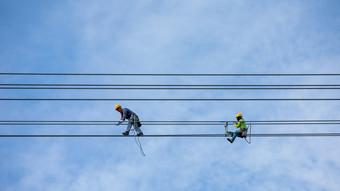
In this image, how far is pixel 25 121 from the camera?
44.5 ft

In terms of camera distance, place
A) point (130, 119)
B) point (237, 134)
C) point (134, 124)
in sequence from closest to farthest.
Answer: point (134, 124) → point (130, 119) → point (237, 134)

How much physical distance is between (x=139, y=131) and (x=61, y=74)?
4.09m

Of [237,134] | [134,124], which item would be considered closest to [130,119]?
[134,124]

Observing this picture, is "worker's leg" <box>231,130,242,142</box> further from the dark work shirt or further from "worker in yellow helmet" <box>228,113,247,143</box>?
the dark work shirt

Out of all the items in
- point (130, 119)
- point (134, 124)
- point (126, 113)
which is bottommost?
point (134, 124)

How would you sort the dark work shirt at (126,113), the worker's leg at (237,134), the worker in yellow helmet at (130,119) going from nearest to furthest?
the worker in yellow helmet at (130,119) < the dark work shirt at (126,113) < the worker's leg at (237,134)

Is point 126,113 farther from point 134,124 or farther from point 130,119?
point 134,124

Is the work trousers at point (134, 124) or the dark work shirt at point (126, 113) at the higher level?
the dark work shirt at point (126, 113)

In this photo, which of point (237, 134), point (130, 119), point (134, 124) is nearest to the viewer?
point (134, 124)

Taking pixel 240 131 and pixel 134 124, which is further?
pixel 240 131

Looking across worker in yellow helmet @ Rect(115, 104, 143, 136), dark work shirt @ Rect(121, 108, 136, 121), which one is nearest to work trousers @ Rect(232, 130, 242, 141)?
worker in yellow helmet @ Rect(115, 104, 143, 136)

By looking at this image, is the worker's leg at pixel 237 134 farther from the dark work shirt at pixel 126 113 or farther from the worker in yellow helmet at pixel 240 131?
the dark work shirt at pixel 126 113

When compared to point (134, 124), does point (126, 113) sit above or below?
above

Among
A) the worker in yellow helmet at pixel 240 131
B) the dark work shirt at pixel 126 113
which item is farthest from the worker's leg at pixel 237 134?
the dark work shirt at pixel 126 113
